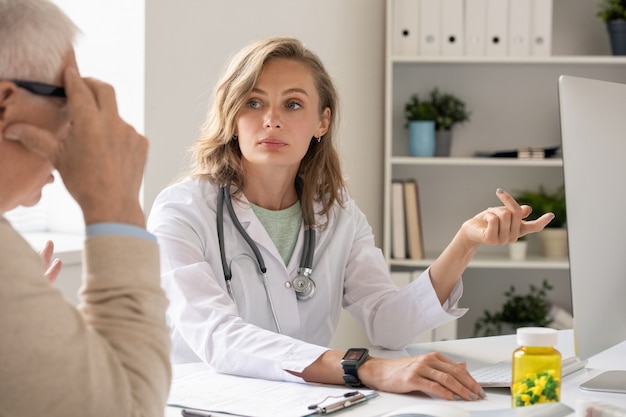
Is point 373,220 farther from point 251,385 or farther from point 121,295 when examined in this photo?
point 121,295

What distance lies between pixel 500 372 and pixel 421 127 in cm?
227

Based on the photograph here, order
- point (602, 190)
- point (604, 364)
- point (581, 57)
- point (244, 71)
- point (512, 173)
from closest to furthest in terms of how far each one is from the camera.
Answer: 1. point (602, 190)
2. point (604, 364)
3. point (244, 71)
4. point (581, 57)
5. point (512, 173)

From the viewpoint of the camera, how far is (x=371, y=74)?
147 inches

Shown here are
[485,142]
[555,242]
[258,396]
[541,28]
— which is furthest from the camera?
[485,142]

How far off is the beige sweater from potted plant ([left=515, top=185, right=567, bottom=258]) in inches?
115

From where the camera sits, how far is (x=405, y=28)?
3656 millimetres

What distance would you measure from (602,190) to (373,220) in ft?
7.86

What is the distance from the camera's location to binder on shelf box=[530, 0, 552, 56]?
360 cm

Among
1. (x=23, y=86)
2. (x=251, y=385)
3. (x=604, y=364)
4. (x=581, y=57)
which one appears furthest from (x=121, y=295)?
(x=581, y=57)

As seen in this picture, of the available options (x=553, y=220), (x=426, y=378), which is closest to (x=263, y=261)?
(x=426, y=378)

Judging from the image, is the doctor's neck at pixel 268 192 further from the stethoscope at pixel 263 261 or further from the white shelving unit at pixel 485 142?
the white shelving unit at pixel 485 142

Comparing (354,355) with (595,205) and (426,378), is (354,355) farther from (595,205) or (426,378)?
(595,205)

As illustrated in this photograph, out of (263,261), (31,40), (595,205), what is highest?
(31,40)

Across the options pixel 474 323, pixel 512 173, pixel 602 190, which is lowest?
pixel 474 323
